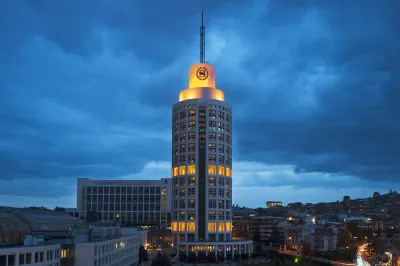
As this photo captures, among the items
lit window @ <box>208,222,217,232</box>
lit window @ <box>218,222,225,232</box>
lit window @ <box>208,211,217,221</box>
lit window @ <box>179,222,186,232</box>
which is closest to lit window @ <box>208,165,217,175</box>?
lit window @ <box>208,211,217,221</box>

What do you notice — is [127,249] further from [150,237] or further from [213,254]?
[150,237]

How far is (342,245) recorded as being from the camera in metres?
192

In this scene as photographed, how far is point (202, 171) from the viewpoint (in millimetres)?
169250

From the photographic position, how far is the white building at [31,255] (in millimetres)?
65312

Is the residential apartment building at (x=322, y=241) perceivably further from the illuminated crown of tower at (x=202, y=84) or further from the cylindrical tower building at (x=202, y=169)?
the illuminated crown of tower at (x=202, y=84)

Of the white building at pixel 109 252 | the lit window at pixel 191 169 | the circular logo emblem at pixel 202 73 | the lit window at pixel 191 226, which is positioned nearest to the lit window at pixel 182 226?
the lit window at pixel 191 226

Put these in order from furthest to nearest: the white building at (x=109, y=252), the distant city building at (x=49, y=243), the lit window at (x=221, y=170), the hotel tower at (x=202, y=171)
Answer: the lit window at (x=221, y=170) < the hotel tower at (x=202, y=171) < the white building at (x=109, y=252) < the distant city building at (x=49, y=243)

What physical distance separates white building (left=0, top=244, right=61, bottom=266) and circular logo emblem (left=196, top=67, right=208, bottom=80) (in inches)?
4400

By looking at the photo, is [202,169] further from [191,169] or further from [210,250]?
[210,250]

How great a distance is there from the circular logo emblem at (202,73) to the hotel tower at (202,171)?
5.90 meters

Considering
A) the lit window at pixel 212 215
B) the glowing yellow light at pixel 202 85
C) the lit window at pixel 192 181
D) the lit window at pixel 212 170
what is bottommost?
the lit window at pixel 212 215

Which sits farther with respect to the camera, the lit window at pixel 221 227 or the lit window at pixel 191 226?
the lit window at pixel 221 227

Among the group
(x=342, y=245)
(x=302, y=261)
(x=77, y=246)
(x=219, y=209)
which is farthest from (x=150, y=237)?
(x=77, y=246)

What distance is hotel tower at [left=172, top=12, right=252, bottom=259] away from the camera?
168 meters
